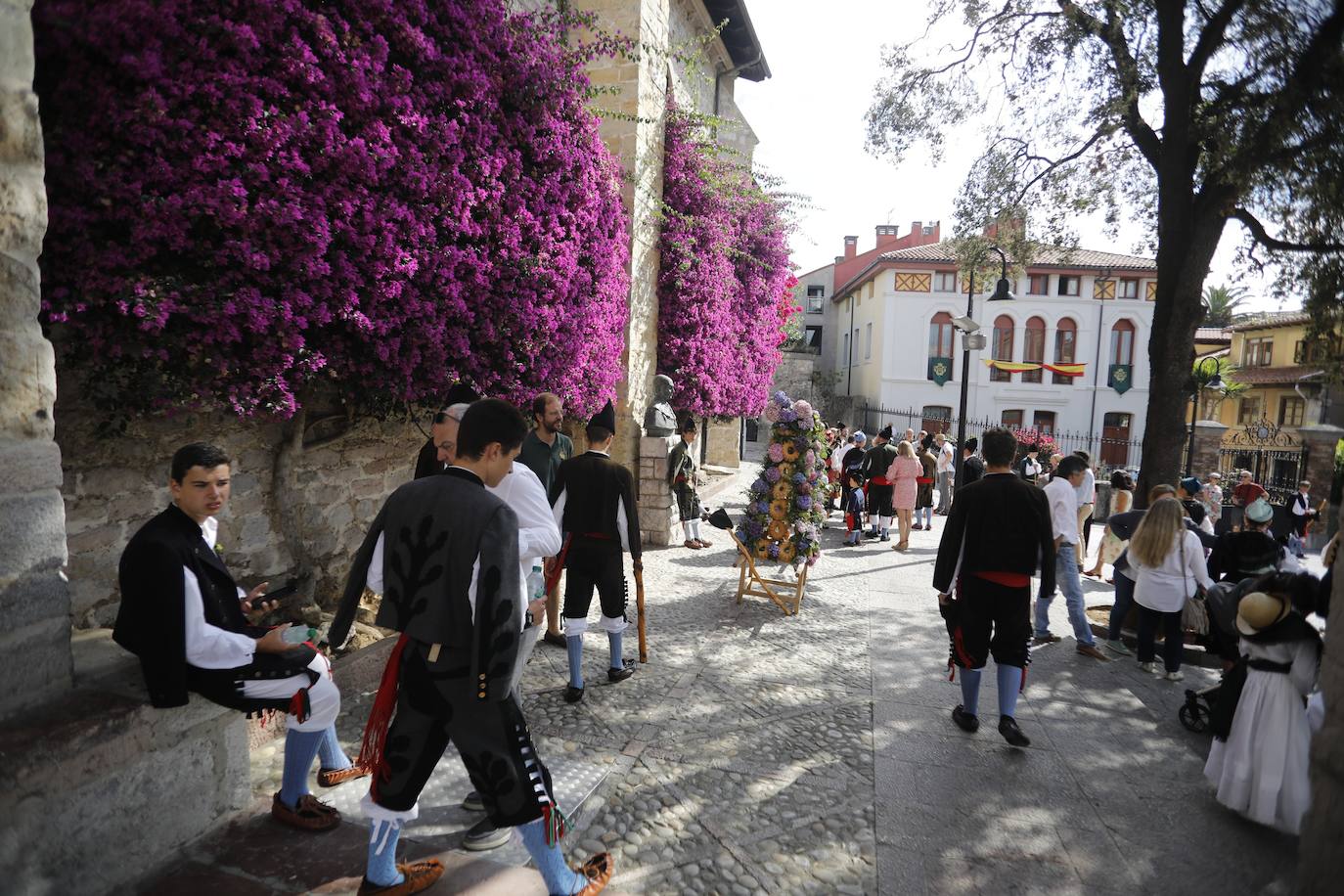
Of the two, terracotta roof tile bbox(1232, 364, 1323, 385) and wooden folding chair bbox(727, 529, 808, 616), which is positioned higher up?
terracotta roof tile bbox(1232, 364, 1323, 385)

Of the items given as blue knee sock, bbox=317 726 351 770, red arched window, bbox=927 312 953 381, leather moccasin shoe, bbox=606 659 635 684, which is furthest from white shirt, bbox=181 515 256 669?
red arched window, bbox=927 312 953 381

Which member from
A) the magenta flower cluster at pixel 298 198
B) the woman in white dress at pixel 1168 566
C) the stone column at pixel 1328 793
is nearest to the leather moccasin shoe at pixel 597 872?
the stone column at pixel 1328 793

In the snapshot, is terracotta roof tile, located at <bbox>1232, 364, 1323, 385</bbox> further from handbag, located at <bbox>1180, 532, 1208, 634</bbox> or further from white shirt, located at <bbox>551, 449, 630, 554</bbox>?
white shirt, located at <bbox>551, 449, 630, 554</bbox>

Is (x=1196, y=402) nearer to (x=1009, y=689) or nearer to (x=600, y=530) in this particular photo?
(x=1009, y=689)

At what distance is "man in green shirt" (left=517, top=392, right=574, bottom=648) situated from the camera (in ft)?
18.0

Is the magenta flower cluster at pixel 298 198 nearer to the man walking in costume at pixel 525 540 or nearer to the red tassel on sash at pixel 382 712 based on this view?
the man walking in costume at pixel 525 540

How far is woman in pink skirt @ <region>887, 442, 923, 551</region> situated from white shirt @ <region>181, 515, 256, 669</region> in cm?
949

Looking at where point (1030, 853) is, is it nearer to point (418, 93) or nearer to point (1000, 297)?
point (418, 93)

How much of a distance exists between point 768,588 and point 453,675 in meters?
4.89

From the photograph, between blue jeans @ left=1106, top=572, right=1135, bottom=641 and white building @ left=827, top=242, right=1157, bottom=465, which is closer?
blue jeans @ left=1106, top=572, right=1135, bottom=641

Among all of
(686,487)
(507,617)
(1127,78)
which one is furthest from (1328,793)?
(686,487)

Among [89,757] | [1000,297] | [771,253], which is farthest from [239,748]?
[771,253]

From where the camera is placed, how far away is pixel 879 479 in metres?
11.3

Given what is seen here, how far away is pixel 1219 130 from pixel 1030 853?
5581 mm
